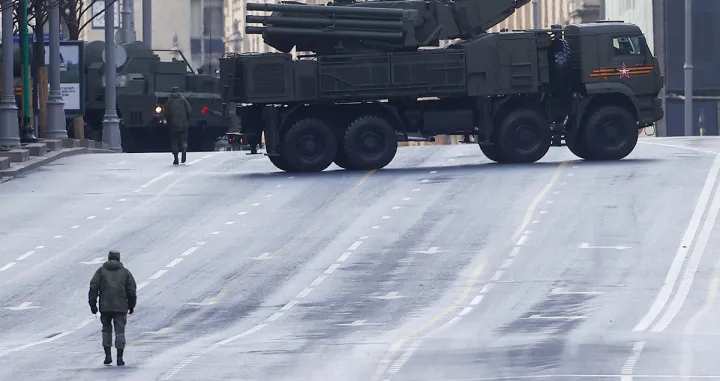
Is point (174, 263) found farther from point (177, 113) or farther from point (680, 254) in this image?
point (177, 113)

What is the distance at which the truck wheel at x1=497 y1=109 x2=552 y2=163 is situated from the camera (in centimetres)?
3844

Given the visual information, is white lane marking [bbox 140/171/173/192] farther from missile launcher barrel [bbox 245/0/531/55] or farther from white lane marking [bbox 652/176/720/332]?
white lane marking [bbox 652/176/720/332]

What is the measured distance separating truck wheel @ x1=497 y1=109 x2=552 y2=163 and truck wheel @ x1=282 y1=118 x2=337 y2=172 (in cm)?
340

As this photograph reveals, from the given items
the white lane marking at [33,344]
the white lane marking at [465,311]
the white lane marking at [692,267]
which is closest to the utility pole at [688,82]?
the white lane marking at [692,267]

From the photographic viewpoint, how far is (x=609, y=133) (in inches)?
1534

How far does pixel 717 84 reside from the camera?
263ft

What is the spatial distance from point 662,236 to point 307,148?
397 inches

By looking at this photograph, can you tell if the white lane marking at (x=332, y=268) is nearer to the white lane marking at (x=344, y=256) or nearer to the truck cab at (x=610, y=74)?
the white lane marking at (x=344, y=256)

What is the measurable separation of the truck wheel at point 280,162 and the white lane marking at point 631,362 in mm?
18302

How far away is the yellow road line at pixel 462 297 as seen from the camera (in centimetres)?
1958

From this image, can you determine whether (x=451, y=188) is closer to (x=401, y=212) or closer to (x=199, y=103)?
(x=401, y=212)

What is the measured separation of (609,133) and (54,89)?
15339 millimetres

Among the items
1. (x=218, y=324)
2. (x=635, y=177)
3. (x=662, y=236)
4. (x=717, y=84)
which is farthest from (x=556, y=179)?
(x=717, y=84)

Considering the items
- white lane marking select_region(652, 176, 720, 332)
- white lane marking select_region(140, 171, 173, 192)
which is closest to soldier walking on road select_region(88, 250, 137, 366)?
white lane marking select_region(652, 176, 720, 332)
